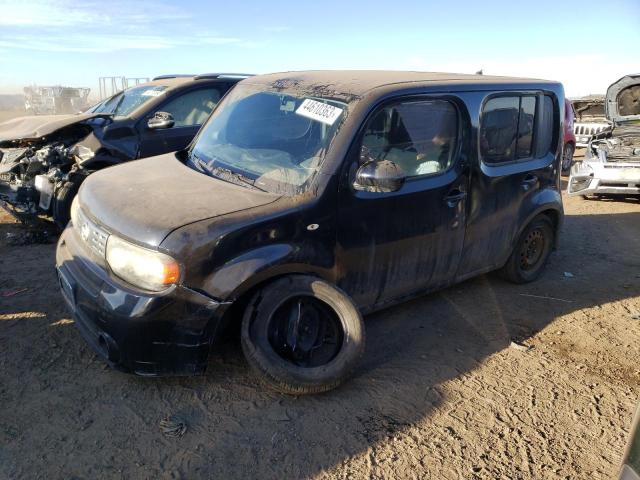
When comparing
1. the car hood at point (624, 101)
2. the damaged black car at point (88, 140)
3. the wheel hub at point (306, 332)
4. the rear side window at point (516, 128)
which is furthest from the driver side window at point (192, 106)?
the car hood at point (624, 101)

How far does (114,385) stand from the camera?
291 cm

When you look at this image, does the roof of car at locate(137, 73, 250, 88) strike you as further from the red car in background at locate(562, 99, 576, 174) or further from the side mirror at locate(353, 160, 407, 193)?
the red car in background at locate(562, 99, 576, 174)

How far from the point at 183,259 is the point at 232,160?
1099mm

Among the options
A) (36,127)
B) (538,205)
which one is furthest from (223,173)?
(36,127)

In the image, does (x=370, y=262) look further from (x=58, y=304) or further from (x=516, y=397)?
(x=58, y=304)

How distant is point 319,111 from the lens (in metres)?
3.25

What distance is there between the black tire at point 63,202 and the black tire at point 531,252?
4532 mm

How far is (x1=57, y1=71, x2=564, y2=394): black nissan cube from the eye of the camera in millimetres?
2594

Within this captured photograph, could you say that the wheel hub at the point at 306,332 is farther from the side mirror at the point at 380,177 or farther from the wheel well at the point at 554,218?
the wheel well at the point at 554,218

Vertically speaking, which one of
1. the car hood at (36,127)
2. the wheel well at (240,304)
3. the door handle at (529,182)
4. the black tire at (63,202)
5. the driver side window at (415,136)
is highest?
the driver side window at (415,136)

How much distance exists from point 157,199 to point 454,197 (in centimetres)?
205

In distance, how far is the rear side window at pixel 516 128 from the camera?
153 inches

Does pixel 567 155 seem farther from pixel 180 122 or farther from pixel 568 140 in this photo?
pixel 180 122

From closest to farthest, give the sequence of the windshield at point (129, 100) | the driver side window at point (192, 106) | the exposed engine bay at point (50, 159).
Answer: the exposed engine bay at point (50, 159)
the driver side window at point (192, 106)
the windshield at point (129, 100)
